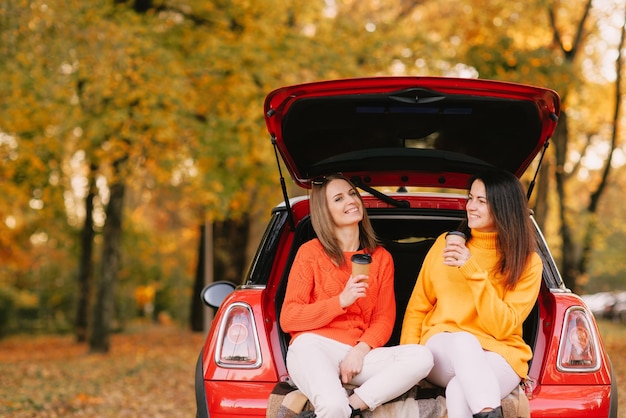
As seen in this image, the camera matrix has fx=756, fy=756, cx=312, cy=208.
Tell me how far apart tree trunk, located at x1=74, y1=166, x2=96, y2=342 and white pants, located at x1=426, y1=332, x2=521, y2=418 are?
624 inches

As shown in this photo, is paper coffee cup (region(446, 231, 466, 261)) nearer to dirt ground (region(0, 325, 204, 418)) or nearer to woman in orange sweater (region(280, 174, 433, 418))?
woman in orange sweater (region(280, 174, 433, 418))

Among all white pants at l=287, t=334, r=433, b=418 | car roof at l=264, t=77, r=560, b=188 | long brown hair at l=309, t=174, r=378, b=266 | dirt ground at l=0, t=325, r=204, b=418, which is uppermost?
car roof at l=264, t=77, r=560, b=188

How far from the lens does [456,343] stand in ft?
10.9

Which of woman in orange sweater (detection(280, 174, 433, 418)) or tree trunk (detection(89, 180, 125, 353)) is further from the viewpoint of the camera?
tree trunk (detection(89, 180, 125, 353))

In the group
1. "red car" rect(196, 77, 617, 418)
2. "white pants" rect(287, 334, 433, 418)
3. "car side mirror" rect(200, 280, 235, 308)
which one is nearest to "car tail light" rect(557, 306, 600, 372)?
"red car" rect(196, 77, 617, 418)

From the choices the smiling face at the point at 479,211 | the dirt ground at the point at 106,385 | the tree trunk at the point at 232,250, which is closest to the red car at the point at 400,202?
the smiling face at the point at 479,211

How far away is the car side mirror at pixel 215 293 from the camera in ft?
14.5

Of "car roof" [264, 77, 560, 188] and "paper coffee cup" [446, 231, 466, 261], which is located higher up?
"car roof" [264, 77, 560, 188]

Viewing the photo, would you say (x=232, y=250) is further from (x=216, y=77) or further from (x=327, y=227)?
(x=327, y=227)

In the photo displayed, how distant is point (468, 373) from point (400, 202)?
1.59 metres

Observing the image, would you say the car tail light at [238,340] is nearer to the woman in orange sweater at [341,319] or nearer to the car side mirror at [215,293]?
the woman in orange sweater at [341,319]

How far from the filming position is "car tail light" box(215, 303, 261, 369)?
3531mm

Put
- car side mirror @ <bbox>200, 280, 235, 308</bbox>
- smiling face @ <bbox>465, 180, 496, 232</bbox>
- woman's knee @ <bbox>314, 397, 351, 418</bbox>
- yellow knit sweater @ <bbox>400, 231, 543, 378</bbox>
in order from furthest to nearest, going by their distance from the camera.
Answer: car side mirror @ <bbox>200, 280, 235, 308</bbox> → smiling face @ <bbox>465, 180, 496, 232</bbox> → yellow knit sweater @ <bbox>400, 231, 543, 378</bbox> → woman's knee @ <bbox>314, 397, 351, 418</bbox>

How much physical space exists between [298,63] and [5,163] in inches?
Answer: 216
